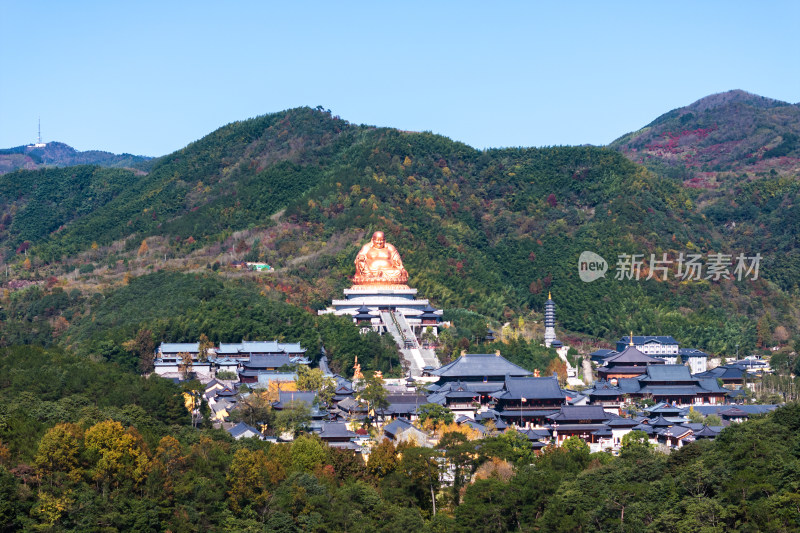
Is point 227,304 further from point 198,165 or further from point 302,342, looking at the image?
point 198,165

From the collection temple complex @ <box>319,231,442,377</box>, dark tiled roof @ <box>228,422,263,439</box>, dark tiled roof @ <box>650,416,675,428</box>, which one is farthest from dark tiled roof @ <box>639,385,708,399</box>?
dark tiled roof @ <box>228,422,263,439</box>

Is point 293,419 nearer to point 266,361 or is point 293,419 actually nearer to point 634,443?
point 634,443

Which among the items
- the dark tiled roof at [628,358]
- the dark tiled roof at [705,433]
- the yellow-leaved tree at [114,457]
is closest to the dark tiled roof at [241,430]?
the yellow-leaved tree at [114,457]

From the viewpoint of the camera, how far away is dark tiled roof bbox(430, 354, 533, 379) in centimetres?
6025

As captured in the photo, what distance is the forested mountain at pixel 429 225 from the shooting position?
8394 centimetres

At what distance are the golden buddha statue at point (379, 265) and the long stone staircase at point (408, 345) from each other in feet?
12.3

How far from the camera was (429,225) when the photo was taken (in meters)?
94.5

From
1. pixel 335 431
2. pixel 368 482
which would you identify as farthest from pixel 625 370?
pixel 368 482

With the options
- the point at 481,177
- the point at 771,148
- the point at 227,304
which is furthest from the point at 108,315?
the point at 771,148

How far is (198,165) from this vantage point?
119 metres

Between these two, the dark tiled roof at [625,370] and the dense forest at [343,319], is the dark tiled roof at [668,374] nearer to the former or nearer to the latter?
the dark tiled roof at [625,370]

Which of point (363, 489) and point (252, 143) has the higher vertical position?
point (252, 143)

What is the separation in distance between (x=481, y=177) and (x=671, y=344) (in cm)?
3944

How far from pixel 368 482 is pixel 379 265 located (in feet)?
117
